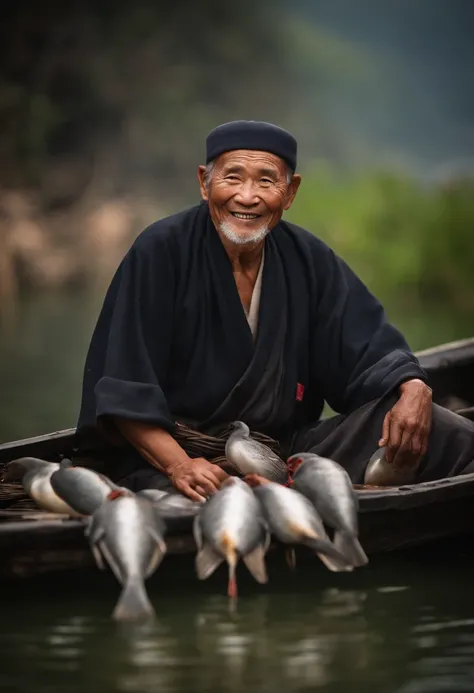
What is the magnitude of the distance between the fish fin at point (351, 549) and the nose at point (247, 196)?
3.96ft

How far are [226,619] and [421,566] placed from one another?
848 mm

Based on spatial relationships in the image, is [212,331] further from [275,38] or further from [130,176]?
[275,38]

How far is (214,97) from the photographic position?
22656 millimetres

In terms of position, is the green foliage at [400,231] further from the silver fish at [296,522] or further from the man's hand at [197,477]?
the silver fish at [296,522]

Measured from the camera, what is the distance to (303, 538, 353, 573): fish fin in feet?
12.8

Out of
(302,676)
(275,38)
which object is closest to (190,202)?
(275,38)

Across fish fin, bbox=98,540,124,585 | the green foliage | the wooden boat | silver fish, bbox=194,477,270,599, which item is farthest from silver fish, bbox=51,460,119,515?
the green foliage

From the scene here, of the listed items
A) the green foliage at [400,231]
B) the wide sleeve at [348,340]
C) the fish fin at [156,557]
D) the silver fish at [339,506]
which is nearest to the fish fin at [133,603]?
the fish fin at [156,557]

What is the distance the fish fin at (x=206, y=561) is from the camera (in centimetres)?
384

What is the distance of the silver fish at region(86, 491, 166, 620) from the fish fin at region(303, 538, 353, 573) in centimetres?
43

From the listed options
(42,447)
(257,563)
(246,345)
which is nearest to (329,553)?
(257,563)

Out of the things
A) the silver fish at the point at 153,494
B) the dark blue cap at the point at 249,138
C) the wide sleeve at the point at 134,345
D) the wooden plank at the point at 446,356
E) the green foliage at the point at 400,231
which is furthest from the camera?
the green foliage at the point at 400,231

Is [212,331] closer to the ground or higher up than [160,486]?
higher up

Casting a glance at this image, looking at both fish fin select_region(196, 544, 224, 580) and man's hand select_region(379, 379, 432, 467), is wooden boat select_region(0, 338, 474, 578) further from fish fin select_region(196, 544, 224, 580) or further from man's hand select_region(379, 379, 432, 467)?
man's hand select_region(379, 379, 432, 467)
